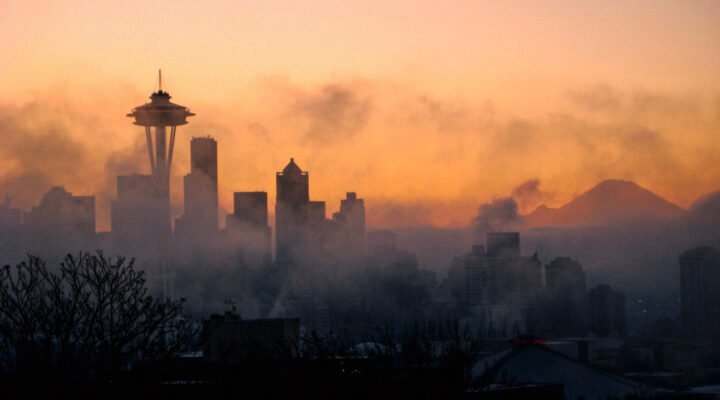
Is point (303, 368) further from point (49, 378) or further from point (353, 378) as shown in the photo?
point (49, 378)

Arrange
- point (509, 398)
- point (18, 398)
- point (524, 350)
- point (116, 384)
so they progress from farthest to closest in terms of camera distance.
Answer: point (524, 350)
point (509, 398)
point (116, 384)
point (18, 398)

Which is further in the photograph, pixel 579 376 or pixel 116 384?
pixel 579 376

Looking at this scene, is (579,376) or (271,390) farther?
(579,376)

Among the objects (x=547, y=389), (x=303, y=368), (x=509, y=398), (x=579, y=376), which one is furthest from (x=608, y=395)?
(x=303, y=368)

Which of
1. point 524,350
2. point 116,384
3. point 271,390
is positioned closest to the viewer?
point 116,384

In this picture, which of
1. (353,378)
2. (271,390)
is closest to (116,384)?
(271,390)

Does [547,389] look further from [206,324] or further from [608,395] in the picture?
[608,395]

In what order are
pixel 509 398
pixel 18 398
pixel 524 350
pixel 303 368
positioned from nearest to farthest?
pixel 18 398 → pixel 303 368 → pixel 509 398 → pixel 524 350

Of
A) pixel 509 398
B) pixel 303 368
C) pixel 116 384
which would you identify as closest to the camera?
pixel 116 384
